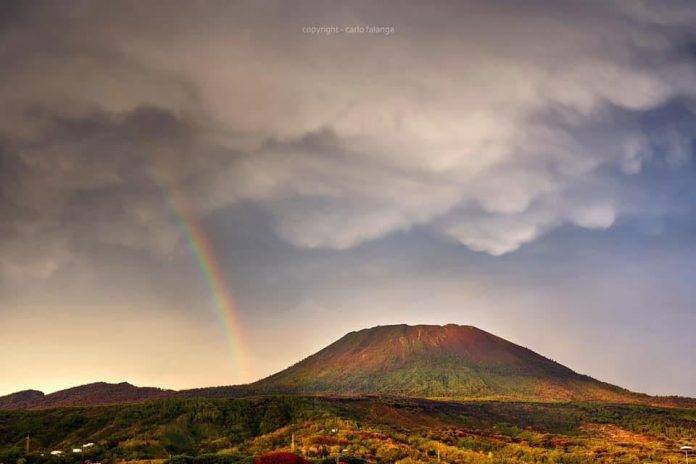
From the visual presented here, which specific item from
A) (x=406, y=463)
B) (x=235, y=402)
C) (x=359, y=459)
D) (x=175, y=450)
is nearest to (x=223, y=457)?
(x=359, y=459)

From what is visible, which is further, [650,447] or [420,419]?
[420,419]

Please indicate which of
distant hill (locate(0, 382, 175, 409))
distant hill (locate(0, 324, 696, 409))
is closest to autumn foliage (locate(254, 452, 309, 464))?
distant hill (locate(0, 324, 696, 409))

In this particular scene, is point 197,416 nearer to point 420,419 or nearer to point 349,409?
point 349,409

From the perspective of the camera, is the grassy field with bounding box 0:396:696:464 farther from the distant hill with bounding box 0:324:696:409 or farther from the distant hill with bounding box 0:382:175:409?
the distant hill with bounding box 0:382:175:409

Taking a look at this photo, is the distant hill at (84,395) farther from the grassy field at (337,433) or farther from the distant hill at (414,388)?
the grassy field at (337,433)

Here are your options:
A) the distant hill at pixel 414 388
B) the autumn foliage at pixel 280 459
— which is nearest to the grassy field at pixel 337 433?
the autumn foliage at pixel 280 459
